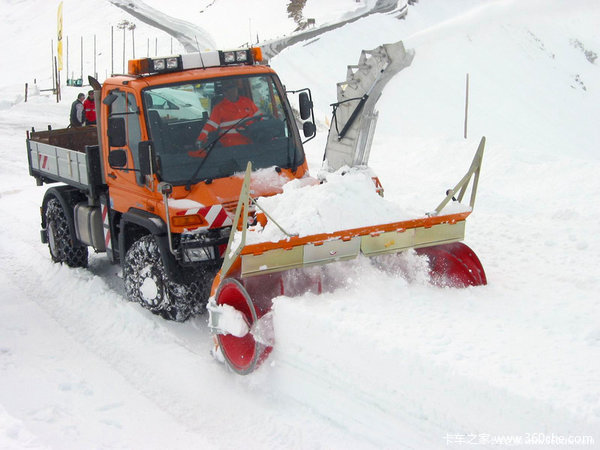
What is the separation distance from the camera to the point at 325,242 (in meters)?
5.02

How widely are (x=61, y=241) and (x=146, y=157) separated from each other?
290 centimetres

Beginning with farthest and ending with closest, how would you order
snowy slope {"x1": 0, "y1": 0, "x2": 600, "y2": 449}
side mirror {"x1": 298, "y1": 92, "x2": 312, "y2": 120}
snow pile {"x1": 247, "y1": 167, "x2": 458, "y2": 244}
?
side mirror {"x1": 298, "y1": 92, "x2": 312, "y2": 120}
snow pile {"x1": 247, "y1": 167, "x2": 458, "y2": 244}
snowy slope {"x1": 0, "y1": 0, "x2": 600, "y2": 449}

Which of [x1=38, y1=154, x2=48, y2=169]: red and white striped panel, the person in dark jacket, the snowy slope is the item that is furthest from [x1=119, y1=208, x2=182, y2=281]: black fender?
the person in dark jacket

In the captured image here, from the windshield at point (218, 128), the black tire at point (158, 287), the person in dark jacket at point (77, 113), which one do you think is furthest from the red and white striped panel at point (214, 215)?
the person in dark jacket at point (77, 113)

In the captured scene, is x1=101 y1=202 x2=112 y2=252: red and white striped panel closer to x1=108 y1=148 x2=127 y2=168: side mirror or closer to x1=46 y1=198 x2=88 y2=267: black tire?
x1=108 y1=148 x2=127 y2=168: side mirror

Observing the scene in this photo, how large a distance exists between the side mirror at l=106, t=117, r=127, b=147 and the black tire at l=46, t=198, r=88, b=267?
7.53ft

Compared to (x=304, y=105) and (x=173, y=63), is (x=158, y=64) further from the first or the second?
(x=304, y=105)

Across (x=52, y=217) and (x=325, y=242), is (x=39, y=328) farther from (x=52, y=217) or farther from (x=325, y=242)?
(x=325, y=242)

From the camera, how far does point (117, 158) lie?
19.5 ft

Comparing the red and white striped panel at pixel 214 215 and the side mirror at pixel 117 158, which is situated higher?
the side mirror at pixel 117 158

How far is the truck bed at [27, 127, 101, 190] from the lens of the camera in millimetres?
6882

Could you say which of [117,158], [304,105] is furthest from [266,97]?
[117,158]

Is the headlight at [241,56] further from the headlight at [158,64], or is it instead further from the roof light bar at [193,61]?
the headlight at [158,64]

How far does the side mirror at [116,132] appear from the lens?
579cm
